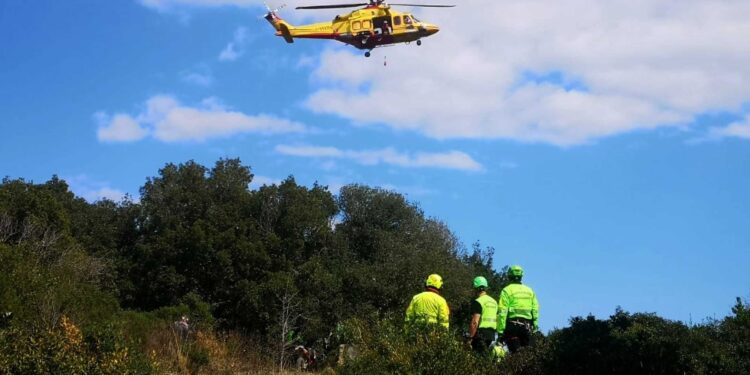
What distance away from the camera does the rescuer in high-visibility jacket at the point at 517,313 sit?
11.5 m

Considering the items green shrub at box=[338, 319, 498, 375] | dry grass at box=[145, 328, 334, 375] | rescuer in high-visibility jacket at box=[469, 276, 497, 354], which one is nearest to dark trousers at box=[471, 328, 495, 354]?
rescuer in high-visibility jacket at box=[469, 276, 497, 354]

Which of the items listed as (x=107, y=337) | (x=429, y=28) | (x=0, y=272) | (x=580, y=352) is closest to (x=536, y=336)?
(x=580, y=352)

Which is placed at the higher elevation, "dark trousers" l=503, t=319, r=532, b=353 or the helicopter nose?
the helicopter nose

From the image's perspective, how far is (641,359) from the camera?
8875 millimetres

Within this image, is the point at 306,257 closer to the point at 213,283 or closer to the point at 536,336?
the point at 213,283

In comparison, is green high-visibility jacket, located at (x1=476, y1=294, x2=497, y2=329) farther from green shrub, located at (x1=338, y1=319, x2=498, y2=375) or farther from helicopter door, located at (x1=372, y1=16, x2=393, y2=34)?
helicopter door, located at (x1=372, y1=16, x2=393, y2=34)

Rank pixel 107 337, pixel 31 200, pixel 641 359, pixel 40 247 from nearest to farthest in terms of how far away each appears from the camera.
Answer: pixel 641 359
pixel 107 337
pixel 40 247
pixel 31 200

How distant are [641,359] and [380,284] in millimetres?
38072

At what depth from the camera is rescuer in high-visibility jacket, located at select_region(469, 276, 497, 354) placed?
36.7ft

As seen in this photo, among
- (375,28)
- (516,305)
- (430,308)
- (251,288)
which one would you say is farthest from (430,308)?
(251,288)

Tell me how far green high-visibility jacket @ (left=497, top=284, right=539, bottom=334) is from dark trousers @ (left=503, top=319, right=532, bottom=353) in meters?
0.08

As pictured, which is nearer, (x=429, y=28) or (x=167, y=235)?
(x=429, y=28)

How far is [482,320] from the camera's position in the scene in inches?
447

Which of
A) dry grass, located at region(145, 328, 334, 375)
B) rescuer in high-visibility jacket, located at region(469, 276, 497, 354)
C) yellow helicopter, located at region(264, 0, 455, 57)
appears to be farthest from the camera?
yellow helicopter, located at region(264, 0, 455, 57)
